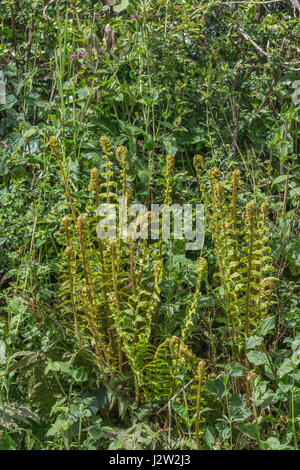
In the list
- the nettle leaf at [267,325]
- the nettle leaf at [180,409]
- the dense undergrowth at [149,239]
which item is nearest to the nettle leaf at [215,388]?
the dense undergrowth at [149,239]

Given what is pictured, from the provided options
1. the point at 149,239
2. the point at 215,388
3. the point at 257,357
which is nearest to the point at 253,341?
the point at 257,357

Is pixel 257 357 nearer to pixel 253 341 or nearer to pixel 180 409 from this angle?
pixel 253 341

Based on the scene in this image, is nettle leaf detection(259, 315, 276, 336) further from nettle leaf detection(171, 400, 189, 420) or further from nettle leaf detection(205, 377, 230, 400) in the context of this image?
nettle leaf detection(171, 400, 189, 420)

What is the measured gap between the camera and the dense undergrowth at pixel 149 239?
1946mm

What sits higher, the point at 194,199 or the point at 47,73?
the point at 47,73

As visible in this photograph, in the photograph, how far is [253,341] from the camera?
193 centimetres

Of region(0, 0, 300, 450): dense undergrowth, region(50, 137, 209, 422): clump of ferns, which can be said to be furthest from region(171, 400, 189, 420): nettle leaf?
region(50, 137, 209, 422): clump of ferns

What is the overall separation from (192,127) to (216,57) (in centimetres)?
41

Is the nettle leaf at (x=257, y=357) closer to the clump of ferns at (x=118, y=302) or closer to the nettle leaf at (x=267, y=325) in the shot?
the nettle leaf at (x=267, y=325)

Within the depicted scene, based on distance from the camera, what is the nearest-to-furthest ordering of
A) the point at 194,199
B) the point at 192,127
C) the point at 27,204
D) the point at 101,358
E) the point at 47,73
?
the point at 101,358 → the point at 194,199 → the point at 27,204 → the point at 192,127 → the point at 47,73

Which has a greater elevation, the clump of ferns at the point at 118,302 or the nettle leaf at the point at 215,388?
the clump of ferns at the point at 118,302
